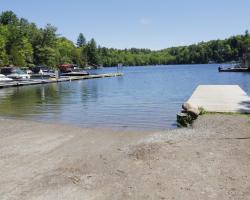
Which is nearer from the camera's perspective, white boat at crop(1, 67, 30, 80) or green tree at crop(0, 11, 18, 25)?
white boat at crop(1, 67, 30, 80)

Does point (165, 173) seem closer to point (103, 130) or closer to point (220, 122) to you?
point (220, 122)

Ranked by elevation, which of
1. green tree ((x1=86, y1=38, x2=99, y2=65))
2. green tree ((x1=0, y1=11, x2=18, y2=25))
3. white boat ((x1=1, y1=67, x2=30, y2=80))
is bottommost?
white boat ((x1=1, y1=67, x2=30, y2=80))

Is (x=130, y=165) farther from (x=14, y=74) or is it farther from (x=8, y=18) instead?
(x=8, y=18)

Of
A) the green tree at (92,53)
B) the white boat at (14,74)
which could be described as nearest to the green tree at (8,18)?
the green tree at (92,53)

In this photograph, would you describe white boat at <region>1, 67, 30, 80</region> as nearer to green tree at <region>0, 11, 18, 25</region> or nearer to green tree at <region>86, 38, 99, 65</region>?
green tree at <region>0, 11, 18, 25</region>

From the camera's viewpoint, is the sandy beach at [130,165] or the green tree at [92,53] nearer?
the sandy beach at [130,165]

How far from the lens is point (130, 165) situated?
8422 millimetres

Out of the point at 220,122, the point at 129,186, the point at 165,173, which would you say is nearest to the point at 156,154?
the point at 165,173

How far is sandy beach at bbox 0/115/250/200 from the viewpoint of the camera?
6758mm

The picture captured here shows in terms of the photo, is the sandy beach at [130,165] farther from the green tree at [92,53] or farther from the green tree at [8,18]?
the green tree at [92,53]

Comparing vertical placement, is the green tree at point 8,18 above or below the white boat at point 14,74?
above

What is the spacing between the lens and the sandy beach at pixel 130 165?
6.76m

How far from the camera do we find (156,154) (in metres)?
9.15

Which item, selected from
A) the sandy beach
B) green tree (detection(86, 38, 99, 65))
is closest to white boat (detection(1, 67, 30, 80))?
the sandy beach
